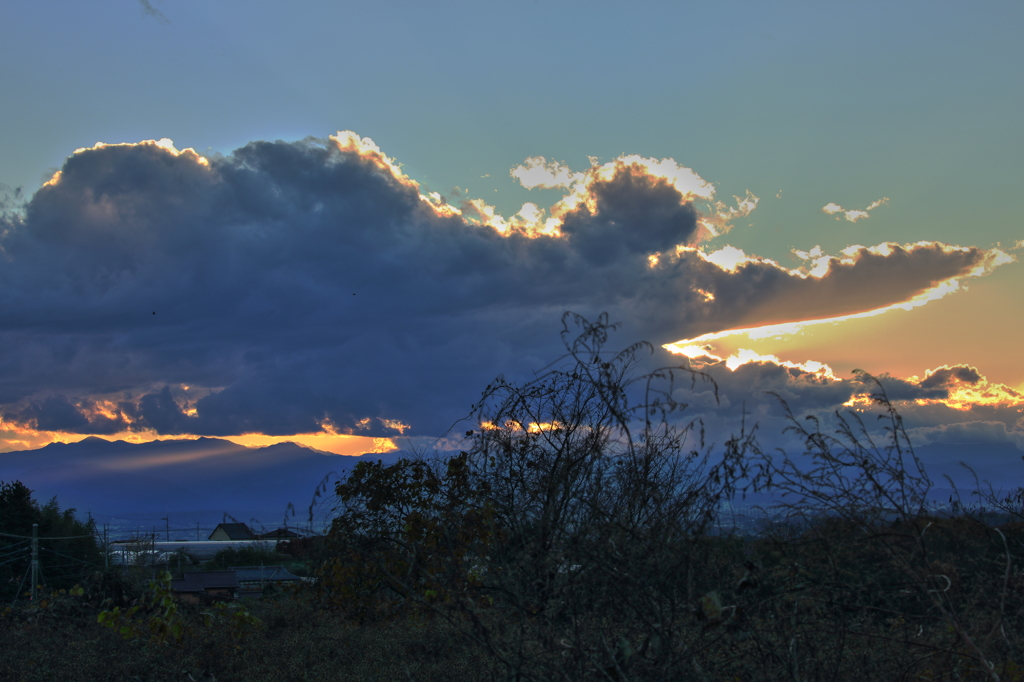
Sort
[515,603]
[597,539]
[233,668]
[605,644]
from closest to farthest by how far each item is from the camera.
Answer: [605,644], [597,539], [515,603], [233,668]

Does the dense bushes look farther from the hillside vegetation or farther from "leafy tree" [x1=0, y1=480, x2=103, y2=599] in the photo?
"leafy tree" [x1=0, y1=480, x2=103, y2=599]

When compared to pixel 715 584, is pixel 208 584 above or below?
below

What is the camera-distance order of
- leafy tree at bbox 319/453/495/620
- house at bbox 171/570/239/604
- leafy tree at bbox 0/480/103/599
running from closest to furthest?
1. leafy tree at bbox 319/453/495/620
2. leafy tree at bbox 0/480/103/599
3. house at bbox 171/570/239/604

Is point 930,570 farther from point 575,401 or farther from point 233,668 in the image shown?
point 233,668

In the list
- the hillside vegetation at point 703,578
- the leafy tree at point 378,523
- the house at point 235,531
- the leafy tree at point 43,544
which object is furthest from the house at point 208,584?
the hillside vegetation at point 703,578

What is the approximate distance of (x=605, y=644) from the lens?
3725mm

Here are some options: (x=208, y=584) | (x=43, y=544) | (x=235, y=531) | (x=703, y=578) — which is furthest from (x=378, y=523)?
(x=235, y=531)

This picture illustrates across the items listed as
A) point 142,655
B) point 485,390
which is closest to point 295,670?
point 142,655

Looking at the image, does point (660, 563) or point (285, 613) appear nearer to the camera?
point (660, 563)

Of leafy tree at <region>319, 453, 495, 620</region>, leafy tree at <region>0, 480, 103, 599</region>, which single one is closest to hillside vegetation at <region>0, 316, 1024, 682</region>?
leafy tree at <region>319, 453, 495, 620</region>

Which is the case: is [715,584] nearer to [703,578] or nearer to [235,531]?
[703,578]

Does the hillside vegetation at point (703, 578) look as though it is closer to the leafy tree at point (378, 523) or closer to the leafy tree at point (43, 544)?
the leafy tree at point (378, 523)

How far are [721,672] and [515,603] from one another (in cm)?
130

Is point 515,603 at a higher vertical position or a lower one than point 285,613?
higher
